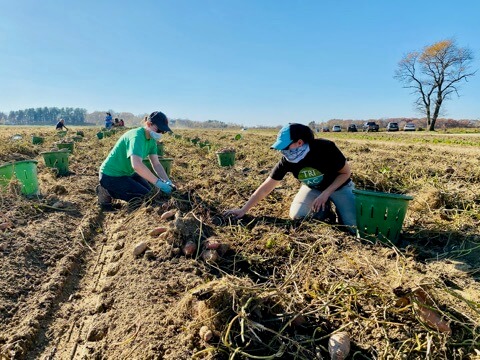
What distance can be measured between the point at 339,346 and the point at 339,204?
1.78 m

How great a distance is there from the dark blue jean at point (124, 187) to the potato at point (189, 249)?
177 cm

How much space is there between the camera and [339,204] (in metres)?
3.26

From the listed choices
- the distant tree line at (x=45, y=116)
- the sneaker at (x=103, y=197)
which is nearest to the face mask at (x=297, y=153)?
the sneaker at (x=103, y=197)

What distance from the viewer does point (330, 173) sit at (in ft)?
10.6

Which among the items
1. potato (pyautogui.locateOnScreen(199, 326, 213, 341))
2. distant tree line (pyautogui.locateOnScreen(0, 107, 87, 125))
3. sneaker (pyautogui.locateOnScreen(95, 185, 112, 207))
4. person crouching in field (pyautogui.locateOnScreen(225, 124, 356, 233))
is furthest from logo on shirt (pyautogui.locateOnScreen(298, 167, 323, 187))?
distant tree line (pyautogui.locateOnScreen(0, 107, 87, 125))

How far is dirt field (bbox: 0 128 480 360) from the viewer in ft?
5.65

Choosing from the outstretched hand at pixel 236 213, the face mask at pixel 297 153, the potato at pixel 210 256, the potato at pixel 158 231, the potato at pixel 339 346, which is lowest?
the potato at pixel 339 346

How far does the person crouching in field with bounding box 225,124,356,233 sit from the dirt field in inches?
8.1

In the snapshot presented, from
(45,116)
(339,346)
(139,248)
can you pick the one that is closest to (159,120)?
(139,248)

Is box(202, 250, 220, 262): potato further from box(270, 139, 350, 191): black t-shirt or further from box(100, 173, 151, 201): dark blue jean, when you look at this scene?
box(100, 173, 151, 201): dark blue jean

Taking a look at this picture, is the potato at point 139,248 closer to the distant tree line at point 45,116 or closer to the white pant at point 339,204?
the white pant at point 339,204

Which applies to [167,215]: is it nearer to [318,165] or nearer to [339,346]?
[318,165]

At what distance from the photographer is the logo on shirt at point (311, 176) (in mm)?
3193

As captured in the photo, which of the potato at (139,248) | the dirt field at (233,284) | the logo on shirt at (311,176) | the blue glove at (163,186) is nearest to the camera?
the dirt field at (233,284)
